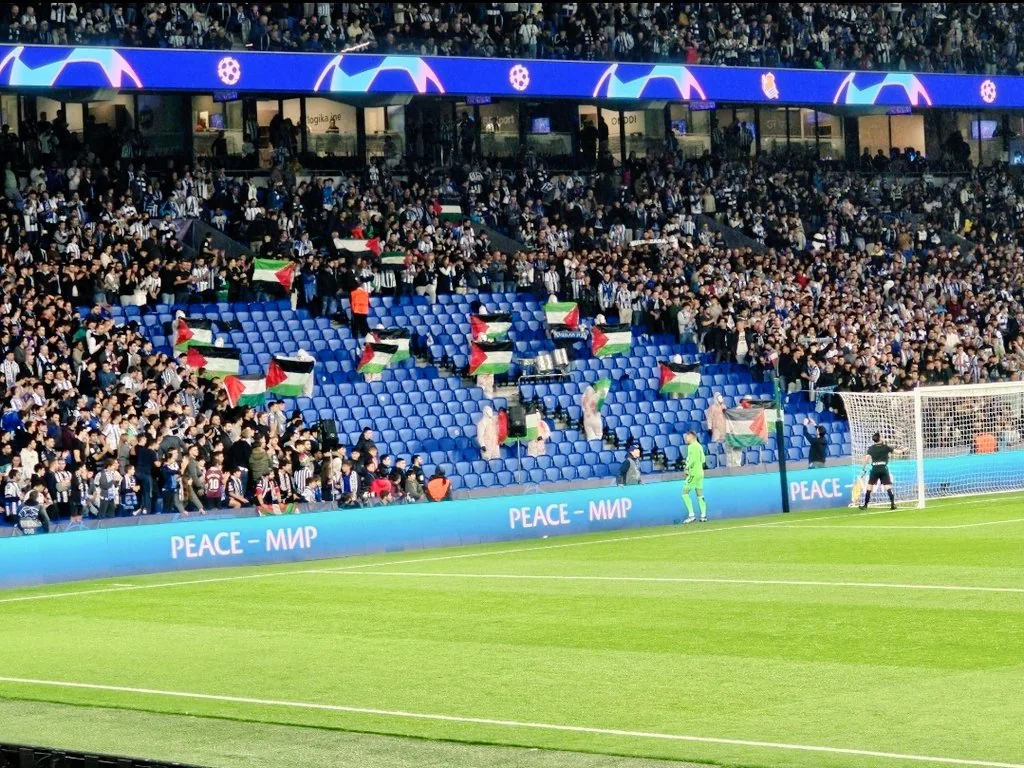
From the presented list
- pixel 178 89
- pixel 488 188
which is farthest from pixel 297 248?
pixel 488 188

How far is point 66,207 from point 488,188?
1196 centimetres

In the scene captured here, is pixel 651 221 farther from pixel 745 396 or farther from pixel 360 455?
pixel 360 455

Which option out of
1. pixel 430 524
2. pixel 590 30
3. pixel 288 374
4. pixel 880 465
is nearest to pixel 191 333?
pixel 288 374

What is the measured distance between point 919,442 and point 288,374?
483 inches

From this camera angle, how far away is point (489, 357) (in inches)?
1446

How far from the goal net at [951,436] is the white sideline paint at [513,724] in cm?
2155

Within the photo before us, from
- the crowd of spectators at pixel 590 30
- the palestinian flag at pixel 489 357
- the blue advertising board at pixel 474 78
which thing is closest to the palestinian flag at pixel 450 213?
the blue advertising board at pixel 474 78

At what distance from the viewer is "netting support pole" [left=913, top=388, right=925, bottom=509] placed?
33.3 m

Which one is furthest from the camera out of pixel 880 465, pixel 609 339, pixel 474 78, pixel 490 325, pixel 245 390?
pixel 474 78

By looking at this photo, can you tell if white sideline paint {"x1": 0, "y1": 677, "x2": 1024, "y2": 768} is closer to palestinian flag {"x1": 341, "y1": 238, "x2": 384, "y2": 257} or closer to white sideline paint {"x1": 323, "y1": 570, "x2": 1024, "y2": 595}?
white sideline paint {"x1": 323, "y1": 570, "x2": 1024, "y2": 595}

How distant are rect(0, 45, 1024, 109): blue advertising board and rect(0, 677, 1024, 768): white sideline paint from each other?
856 inches

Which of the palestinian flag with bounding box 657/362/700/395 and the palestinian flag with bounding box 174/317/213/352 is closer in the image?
the palestinian flag with bounding box 174/317/213/352

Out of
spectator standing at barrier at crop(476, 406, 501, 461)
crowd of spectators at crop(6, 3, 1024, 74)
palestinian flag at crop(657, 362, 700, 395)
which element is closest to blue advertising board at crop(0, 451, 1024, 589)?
spectator standing at barrier at crop(476, 406, 501, 461)

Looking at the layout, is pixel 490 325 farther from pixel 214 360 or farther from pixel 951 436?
pixel 951 436
